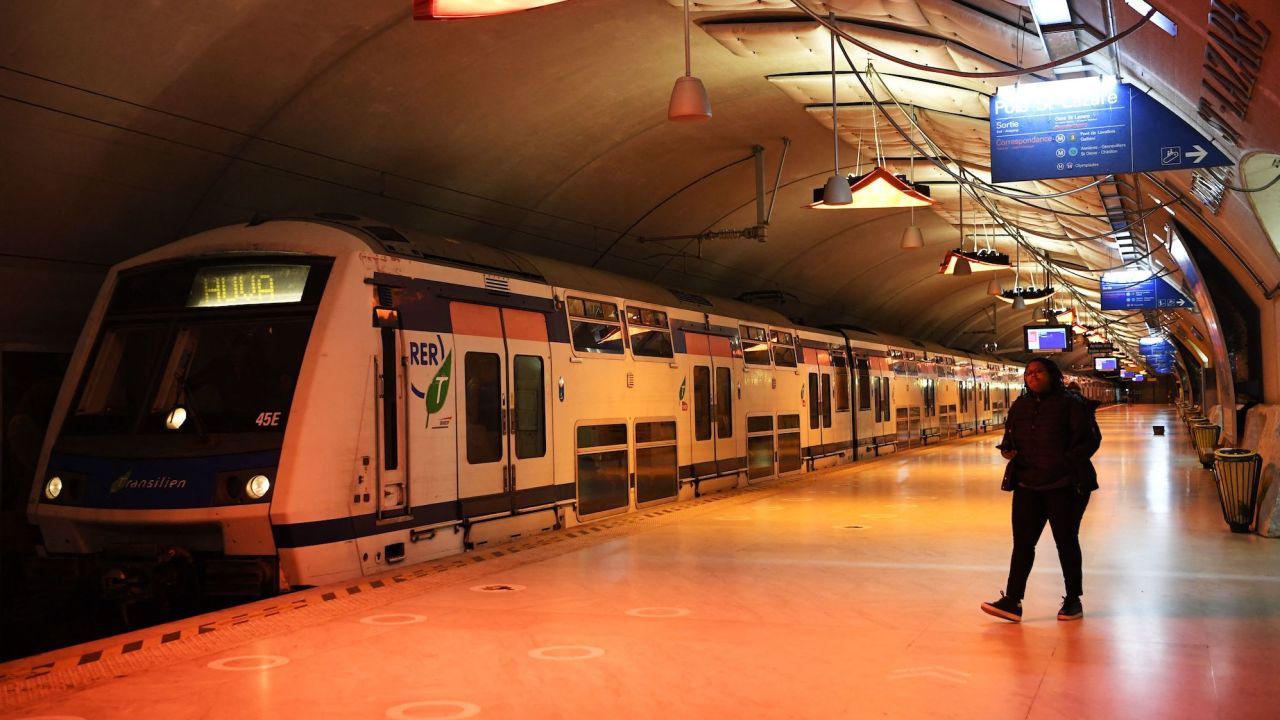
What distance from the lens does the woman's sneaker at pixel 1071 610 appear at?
7355 millimetres

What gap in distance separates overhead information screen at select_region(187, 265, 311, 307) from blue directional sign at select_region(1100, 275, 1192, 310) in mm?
17796

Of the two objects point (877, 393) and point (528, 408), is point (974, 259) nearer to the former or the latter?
point (877, 393)

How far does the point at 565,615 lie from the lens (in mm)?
7789

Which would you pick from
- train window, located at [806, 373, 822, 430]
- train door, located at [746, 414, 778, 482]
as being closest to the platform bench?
train window, located at [806, 373, 822, 430]

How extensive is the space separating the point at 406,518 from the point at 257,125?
6.21 meters

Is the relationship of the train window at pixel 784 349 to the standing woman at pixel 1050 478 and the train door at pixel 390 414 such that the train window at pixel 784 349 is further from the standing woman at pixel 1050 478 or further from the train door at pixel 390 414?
the standing woman at pixel 1050 478

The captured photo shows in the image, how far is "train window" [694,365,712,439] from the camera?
51.3 ft

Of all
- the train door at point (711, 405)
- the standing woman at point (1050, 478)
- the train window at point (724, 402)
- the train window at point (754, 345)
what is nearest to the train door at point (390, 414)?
the standing woman at point (1050, 478)

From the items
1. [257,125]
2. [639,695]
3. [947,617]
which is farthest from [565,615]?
[257,125]

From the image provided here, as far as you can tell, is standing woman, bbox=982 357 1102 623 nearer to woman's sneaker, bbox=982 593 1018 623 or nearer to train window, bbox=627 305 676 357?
woman's sneaker, bbox=982 593 1018 623

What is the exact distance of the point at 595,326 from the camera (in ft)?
42.2

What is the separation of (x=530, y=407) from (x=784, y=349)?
913cm

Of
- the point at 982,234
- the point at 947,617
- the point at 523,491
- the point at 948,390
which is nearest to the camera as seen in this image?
the point at 947,617

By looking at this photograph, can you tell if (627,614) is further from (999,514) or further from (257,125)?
(257,125)
